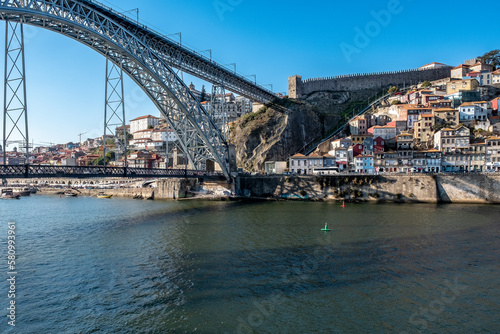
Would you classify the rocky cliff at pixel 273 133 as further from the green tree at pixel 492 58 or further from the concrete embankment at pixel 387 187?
the green tree at pixel 492 58

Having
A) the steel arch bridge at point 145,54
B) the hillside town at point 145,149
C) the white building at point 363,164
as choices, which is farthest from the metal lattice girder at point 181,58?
the white building at point 363,164

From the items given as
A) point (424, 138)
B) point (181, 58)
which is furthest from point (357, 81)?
point (181, 58)

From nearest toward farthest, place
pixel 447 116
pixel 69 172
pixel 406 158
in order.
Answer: pixel 69 172, pixel 406 158, pixel 447 116

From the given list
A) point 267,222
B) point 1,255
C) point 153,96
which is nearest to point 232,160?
point 153,96

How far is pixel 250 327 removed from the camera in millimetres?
8461

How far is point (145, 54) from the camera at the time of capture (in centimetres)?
2680

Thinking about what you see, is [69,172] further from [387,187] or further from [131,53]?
[387,187]

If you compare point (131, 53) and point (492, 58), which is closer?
Result: point (131, 53)

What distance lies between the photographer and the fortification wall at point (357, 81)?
62.8 m

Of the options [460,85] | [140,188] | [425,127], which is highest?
[460,85]

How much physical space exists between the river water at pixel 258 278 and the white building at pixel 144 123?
69092 mm

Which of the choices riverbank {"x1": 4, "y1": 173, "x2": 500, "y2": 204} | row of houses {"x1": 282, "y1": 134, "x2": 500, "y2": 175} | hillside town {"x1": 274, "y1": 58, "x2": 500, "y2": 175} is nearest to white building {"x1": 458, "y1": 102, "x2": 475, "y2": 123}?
hillside town {"x1": 274, "y1": 58, "x2": 500, "y2": 175}

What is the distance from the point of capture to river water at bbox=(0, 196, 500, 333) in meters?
8.76

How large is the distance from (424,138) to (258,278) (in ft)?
128
